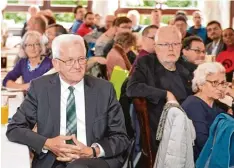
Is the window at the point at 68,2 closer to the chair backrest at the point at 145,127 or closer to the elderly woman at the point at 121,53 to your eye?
the elderly woman at the point at 121,53

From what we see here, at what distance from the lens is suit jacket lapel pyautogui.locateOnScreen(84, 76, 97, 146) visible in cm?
255

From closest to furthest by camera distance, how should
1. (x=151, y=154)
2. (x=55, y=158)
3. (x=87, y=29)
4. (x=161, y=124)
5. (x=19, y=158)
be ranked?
(x=19, y=158) < (x=55, y=158) < (x=161, y=124) < (x=151, y=154) < (x=87, y=29)

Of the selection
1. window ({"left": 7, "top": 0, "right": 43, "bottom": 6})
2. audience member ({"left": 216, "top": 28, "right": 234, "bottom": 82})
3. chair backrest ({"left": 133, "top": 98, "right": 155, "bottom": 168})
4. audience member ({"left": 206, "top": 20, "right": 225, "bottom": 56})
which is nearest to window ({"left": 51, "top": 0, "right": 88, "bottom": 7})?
window ({"left": 7, "top": 0, "right": 43, "bottom": 6})

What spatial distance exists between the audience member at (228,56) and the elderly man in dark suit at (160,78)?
2.00 m

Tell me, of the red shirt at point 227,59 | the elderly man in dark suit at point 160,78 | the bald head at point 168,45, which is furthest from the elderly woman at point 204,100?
the red shirt at point 227,59

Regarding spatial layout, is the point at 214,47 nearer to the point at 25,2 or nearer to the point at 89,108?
the point at 89,108

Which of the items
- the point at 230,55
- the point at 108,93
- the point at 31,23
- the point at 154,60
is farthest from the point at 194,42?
the point at 31,23

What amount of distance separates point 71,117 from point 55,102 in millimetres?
110

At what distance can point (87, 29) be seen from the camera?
8.73 metres

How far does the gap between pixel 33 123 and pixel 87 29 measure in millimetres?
6292

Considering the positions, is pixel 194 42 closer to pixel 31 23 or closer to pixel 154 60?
pixel 154 60

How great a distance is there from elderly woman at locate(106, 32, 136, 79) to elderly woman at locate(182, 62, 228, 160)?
2.11 metres

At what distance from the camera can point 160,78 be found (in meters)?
3.56

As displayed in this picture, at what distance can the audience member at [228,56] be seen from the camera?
5.60 m
